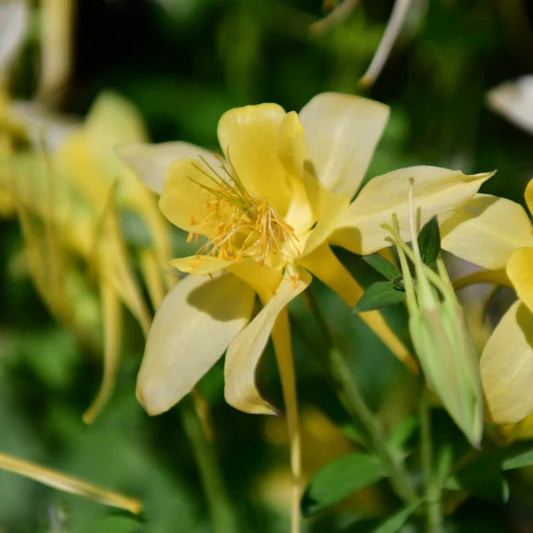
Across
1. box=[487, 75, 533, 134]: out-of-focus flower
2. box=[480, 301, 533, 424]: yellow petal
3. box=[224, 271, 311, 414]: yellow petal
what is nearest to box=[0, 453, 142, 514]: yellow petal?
box=[224, 271, 311, 414]: yellow petal

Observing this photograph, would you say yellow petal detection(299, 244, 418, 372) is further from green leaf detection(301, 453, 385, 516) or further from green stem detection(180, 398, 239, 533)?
green stem detection(180, 398, 239, 533)

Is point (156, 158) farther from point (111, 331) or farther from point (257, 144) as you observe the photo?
point (111, 331)

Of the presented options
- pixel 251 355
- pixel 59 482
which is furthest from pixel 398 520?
pixel 59 482

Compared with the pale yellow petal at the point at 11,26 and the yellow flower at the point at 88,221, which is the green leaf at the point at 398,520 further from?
the pale yellow petal at the point at 11,26

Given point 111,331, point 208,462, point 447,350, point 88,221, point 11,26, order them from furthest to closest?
point 11,26, point 88,221, point 111,331, point 208,462, point 447,350

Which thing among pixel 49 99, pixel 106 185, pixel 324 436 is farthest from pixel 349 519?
pixel 49 99

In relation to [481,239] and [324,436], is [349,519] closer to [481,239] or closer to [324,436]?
[324,436]
